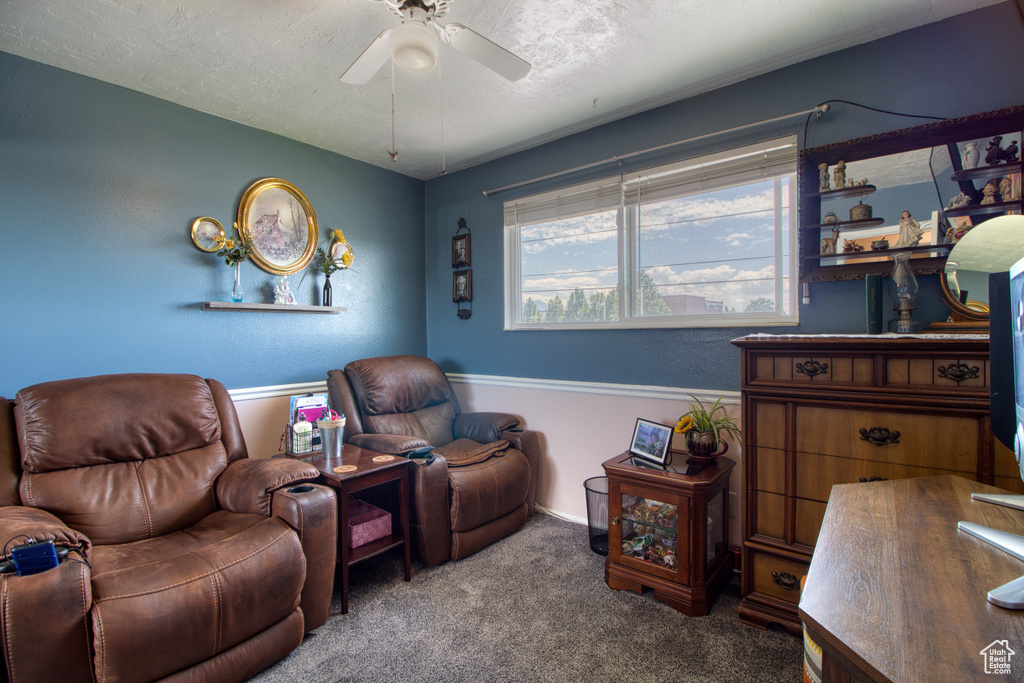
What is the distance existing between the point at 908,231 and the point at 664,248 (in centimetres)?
109

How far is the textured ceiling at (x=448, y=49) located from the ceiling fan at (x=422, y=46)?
6.8 inches

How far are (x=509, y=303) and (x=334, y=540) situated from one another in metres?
2.00

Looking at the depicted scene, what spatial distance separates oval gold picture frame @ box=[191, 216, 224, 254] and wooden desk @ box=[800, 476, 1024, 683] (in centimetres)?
309

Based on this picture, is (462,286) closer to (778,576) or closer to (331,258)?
(331,258)

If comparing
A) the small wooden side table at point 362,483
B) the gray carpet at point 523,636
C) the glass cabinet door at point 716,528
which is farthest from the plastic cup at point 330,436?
the glass cabinet door at point 716,528

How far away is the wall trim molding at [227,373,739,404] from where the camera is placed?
253 cm

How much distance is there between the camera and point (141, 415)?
81.7 inches

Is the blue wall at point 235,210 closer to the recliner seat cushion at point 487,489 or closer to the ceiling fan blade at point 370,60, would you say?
the recliner seat cushion at point 487,489

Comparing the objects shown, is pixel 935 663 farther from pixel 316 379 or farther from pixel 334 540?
pixel 316 379

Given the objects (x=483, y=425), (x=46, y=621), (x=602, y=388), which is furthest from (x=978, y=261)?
(x=46, y=621)

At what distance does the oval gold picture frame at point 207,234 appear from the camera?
268 cm

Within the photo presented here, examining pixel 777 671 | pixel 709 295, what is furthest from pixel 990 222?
pixel 777 671

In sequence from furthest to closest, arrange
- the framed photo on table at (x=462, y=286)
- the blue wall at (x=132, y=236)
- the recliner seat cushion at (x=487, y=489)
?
the framed photo on table at (x=462, y=286), the recliner seat cushion at (x=487, y=489), the blue wall at (x=132, y=236)

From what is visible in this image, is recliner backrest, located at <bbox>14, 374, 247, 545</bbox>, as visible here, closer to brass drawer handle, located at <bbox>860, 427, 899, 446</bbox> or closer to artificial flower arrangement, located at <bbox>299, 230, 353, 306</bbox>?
artificial flower arrangement, located at <bbox>299, 230, 353, 306</bbox>
